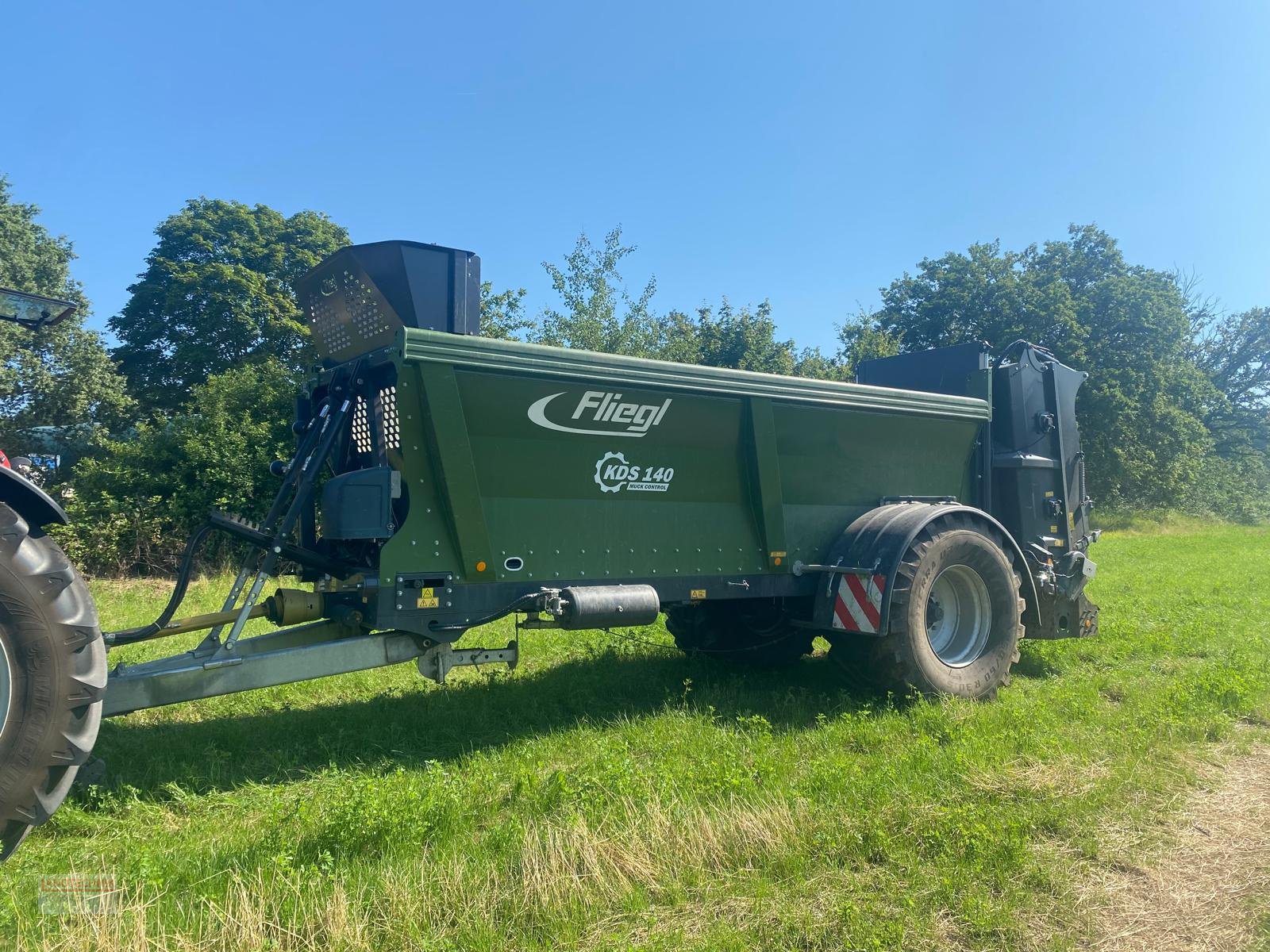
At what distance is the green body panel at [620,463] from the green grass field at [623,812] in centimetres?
111

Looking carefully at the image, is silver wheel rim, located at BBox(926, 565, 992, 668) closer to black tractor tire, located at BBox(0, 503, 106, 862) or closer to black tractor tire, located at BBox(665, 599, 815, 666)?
black tractor tire, located at BBox(665, 599, 815, 666)

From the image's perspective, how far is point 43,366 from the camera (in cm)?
1900

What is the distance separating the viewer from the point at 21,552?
10.5 feet

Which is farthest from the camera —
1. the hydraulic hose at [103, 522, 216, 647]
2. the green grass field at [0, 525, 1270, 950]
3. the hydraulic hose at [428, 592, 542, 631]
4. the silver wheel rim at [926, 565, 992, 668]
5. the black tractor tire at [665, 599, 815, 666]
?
the black tractor tire at [665, 599, 815, 666]

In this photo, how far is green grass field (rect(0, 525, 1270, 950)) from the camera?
2.86 metres

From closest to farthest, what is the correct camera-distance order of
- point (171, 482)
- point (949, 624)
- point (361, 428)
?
point (361, 428) < point (949, 624) < point (171, 482)

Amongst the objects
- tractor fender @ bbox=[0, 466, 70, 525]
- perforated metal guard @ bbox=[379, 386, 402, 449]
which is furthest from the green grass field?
perforated metal guard @ bbox=[379, 386, 402, 449]

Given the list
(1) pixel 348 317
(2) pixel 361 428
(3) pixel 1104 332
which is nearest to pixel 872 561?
(2) pixel 361 428

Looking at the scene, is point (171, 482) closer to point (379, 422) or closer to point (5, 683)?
point (379, 422)

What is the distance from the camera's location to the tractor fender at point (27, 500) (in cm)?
339

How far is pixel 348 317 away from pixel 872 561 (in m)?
3.77

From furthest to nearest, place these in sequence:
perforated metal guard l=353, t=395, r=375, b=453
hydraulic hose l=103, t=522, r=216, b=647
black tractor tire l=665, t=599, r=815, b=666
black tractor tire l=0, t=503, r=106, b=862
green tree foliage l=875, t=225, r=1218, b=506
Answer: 1. green tree foliage l=875, t=225, r=1218, b=506
2. black tractor tire l=665, t=599, r=815, b=666
3. perforated metal guard l=353, t=395, r=375, b=453
4. hydraulic hose l=103, t=522, r=216, b=647
5. black tractor tire l=0, t=503, r=106, b=862

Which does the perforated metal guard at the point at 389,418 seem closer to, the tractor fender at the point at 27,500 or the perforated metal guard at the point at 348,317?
the perforated metal guard at the point at 348,317

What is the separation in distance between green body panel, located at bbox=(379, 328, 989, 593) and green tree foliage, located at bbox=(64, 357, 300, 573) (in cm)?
932
